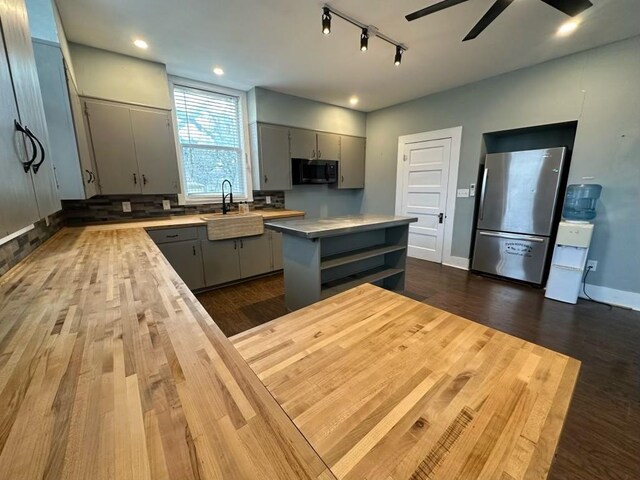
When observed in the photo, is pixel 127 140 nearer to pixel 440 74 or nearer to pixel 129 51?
pixel 129 51

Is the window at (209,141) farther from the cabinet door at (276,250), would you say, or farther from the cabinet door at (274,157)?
the cabinet door at (276,250)

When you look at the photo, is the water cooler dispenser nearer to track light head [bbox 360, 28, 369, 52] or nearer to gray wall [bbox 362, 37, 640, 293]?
gray wall [bbox 362, 37, 640, 293]

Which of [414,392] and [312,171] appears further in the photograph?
[312,171]

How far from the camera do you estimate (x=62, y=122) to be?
212 centimetres

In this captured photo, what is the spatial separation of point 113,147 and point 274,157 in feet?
6.54

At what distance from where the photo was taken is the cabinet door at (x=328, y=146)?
4.52 meters

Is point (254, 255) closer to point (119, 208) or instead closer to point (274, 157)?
point (274, 157)

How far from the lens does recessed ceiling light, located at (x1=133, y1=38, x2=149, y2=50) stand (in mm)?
2539

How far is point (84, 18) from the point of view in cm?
218

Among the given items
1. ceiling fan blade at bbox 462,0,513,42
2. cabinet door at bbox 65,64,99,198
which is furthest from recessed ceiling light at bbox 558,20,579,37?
cabinet door at bbox 65,64,99,198

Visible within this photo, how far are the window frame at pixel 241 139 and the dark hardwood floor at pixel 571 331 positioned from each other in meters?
1.38

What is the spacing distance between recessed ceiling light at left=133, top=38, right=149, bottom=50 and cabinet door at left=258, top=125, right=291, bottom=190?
1514 millimetres

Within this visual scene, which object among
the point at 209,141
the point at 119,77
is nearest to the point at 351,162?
the point at 209,141

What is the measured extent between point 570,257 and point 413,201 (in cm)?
226
